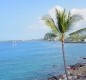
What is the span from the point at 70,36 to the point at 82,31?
3.44 feet

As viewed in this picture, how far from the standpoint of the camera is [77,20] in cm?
2155

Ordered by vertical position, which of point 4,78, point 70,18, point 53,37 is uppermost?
point 70,18

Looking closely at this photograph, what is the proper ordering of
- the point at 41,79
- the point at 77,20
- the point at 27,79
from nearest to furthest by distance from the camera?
1. the point at 77,20
2. the point at 41,79
3. the point at 27,79

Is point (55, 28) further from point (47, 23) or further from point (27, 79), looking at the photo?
point (27, 79)

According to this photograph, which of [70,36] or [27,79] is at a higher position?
[70,36]

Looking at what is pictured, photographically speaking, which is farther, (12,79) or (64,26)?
(12,79)

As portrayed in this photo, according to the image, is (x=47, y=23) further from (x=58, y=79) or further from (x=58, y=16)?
(x=58, y=79)

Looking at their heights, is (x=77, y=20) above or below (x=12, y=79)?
above

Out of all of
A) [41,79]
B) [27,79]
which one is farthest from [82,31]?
[27,79]

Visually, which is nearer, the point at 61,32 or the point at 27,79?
the point at 61,32

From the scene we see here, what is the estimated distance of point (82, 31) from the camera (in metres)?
22.5

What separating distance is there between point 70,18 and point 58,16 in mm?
935

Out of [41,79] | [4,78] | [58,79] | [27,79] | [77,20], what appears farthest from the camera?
[4,78]

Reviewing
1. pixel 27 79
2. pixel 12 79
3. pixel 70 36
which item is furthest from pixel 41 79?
pixel 70 36
